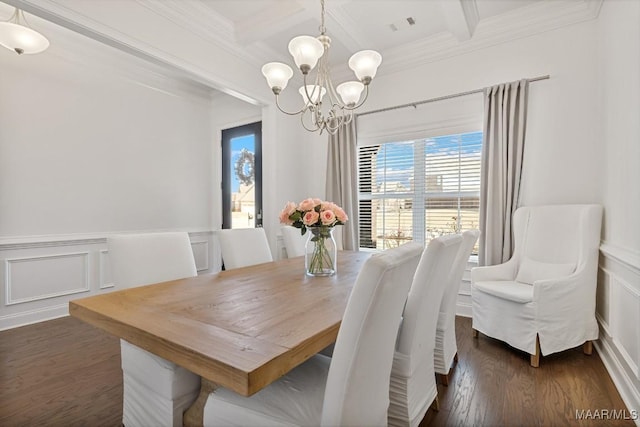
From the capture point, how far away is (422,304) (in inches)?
50.8

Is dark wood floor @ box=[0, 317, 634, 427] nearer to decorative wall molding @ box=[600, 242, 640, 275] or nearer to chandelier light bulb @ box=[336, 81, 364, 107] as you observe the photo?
decorative wall molding @ box=[600, 242, 640, 275]

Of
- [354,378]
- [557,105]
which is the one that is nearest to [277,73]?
[354,378]

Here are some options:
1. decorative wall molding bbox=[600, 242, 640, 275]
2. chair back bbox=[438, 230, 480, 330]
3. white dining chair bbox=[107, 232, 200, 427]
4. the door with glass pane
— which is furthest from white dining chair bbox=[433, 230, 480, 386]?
the door with glass pane

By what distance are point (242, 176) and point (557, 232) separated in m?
3.66

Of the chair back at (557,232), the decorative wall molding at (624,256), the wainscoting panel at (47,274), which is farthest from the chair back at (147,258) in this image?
the chair back at (557,232)

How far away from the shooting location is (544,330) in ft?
6.91

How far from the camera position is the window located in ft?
10.8

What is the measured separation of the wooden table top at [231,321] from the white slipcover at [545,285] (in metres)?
1.42

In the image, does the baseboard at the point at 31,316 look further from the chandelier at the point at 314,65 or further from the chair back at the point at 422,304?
the chair back at the point at 422,304

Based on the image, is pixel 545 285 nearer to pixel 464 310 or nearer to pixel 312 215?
pixel 464 310

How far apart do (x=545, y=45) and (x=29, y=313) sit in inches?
214

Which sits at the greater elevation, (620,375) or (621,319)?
(621,319)

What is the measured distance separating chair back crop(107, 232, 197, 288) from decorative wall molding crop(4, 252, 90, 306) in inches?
79.7

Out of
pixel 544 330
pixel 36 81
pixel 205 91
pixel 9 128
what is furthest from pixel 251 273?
pixel 205 91
